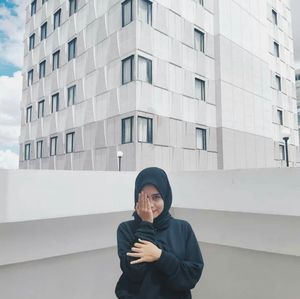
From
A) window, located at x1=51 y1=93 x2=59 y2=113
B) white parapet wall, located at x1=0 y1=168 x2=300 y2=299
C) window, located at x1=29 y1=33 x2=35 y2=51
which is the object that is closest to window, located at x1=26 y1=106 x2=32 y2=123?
window, located at x1=51 y1=93 x2=59 y2=113

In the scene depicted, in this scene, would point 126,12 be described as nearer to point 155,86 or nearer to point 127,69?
point 127,69

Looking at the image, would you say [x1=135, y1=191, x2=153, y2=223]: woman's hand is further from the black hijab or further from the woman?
the black hijab

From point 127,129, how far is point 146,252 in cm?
1078

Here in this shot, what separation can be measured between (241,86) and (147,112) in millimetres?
7703

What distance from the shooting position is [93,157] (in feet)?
46.2

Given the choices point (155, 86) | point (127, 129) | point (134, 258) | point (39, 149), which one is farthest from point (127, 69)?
point (134, 258)

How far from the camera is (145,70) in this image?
12.5 metres

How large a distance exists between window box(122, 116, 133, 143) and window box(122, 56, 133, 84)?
73.7 inches

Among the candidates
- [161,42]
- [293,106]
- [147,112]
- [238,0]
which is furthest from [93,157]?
[293,106]

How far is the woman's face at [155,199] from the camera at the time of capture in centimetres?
192

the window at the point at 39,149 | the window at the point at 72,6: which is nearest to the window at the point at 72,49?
the window at the point at 72,6

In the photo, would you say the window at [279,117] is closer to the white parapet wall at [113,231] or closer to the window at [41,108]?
the window at [41,108]

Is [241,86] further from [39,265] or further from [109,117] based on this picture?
[39,265]

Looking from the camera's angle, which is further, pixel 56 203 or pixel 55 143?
pixel 55 143
